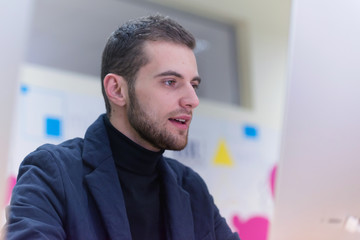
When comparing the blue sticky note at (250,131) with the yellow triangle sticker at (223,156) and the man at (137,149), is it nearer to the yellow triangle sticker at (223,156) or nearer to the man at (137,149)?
the yellow triangle sticker at (223,156)

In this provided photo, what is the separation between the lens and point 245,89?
2.53 metres

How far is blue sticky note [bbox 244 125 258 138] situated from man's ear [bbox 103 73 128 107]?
1.77 m

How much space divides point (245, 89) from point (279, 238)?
5.20 ft

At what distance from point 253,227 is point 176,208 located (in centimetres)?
160

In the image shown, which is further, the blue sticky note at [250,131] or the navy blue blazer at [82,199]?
the blue sticky note at [250,131]

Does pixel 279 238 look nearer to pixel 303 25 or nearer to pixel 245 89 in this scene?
pixel 303 25

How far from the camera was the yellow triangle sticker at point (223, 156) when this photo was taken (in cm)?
244

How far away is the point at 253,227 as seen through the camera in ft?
8.07

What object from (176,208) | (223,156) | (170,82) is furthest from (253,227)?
(170,82)

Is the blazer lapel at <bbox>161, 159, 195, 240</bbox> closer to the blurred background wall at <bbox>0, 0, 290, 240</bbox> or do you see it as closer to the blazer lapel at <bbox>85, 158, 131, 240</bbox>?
the blazer lapel at <bbox>85, 158, 131, 240</bbox>

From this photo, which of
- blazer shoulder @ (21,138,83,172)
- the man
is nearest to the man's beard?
the man

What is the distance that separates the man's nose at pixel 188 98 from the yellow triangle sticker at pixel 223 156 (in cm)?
148

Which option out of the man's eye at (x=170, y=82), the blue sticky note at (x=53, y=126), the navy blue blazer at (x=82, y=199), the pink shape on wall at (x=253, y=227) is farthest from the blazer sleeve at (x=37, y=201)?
the pink shape on wall at (x=253, y=227)

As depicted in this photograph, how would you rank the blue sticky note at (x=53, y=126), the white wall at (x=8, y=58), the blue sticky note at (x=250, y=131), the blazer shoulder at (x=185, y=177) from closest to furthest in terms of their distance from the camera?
the white wall at (x=8, y=58) < the blazer shoulder at (x=185, y=177) < the blue sticky note at (x=53, y=126) < the blue sticky note at (x=250, y=131)
